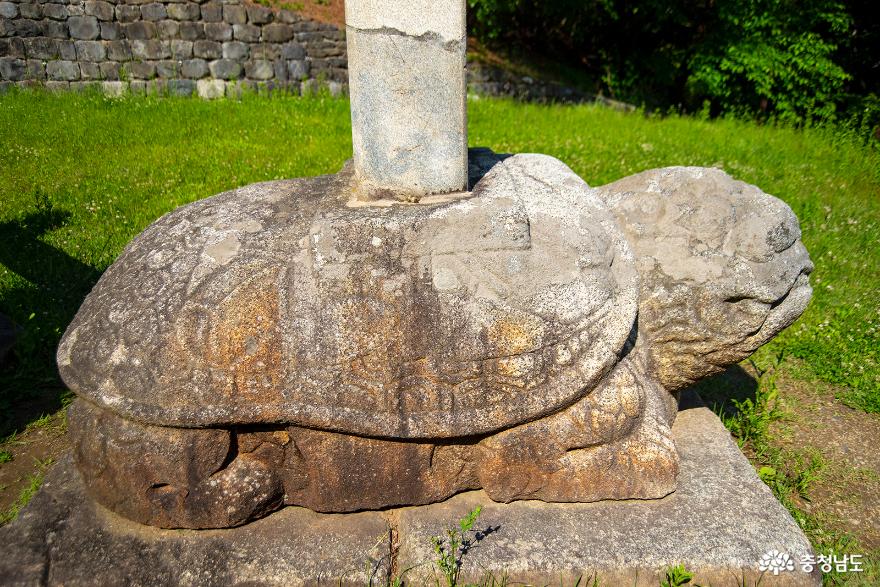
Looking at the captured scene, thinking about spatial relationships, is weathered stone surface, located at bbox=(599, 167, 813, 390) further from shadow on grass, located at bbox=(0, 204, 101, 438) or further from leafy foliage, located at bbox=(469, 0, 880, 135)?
leafy foliage, located at bbox=(469, 0, 880, 135)

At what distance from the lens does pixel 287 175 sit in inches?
238

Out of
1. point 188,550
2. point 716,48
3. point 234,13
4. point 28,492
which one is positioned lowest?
point 28,492

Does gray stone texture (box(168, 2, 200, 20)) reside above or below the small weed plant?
above

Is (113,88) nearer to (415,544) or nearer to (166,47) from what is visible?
(166,47)

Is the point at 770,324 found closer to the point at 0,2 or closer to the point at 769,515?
the point at 769,515

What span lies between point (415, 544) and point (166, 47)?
24.0 ft

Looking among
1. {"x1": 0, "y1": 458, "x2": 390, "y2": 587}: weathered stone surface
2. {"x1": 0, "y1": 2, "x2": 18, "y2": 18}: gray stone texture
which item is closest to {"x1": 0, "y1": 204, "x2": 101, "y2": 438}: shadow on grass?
{"x1": 0, "y1": 458, "x2": 390, "y2": 587}: weathered stone surface

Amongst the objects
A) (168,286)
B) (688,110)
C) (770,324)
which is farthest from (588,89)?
(168,286)

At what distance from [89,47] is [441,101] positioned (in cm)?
682

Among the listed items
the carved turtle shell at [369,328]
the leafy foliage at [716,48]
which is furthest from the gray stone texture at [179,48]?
the carved turtle shell at [369,328]

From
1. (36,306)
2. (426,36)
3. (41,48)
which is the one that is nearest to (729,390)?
(426,36)

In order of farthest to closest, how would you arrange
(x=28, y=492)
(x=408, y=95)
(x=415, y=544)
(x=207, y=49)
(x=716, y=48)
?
(x=716, y=48), (x=207, y=49), (x=28, y=492), (x=408, y=95), (x=415, y=544)

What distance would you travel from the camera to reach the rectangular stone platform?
7.86ft

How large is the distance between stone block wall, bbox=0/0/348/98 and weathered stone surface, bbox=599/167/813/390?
255 inches
